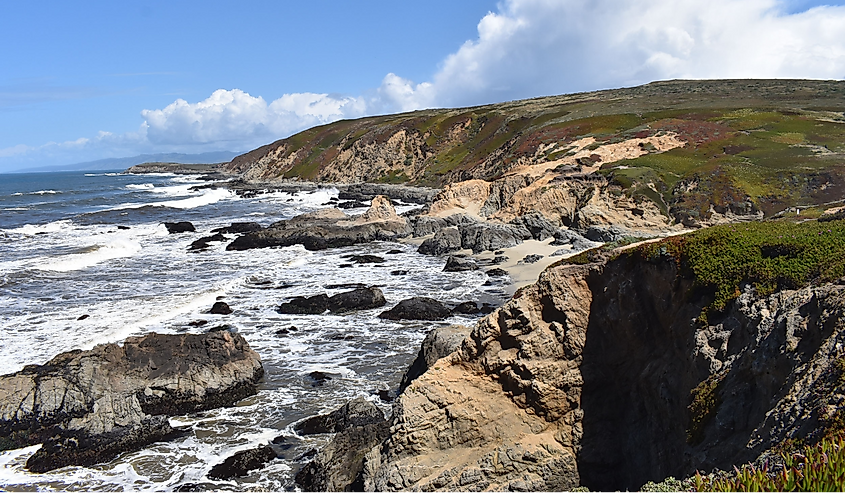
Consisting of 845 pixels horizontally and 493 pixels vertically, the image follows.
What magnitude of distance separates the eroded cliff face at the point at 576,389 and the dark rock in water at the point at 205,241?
128 feet

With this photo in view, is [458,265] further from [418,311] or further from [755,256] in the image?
[755,256]

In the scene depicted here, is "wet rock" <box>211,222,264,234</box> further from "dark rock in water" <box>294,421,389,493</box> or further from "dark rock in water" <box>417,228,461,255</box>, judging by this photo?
"dark rock in water" <box>294,421,389,493</box>

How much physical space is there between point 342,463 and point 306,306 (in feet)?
52.3

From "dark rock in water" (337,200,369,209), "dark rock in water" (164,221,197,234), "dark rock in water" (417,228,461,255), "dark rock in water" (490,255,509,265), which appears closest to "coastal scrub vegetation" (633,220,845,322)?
"dark rock in water" (490,255,509,265)

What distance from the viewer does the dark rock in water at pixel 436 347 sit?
16094 millimetres

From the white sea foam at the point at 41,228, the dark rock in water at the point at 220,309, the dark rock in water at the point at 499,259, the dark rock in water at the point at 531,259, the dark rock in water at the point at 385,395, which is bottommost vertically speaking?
the dark rock in water at the point at 385,395

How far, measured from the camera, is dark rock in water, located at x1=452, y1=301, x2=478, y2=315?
86.4 feet

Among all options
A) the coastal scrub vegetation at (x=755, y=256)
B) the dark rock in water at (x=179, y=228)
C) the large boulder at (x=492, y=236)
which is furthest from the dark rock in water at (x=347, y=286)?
the dark rock in water at (x=179, y=228)

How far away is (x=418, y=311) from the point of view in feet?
85.0

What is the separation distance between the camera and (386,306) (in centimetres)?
2789

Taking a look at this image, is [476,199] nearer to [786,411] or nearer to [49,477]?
[49,477]

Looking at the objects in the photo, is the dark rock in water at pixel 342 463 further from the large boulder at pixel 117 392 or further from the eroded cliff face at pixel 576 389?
the large boulder at pixel 117 392

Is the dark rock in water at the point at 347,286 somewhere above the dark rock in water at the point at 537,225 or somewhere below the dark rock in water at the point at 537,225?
below

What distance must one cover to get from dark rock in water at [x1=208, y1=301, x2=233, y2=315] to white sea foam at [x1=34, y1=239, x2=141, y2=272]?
1731cm
